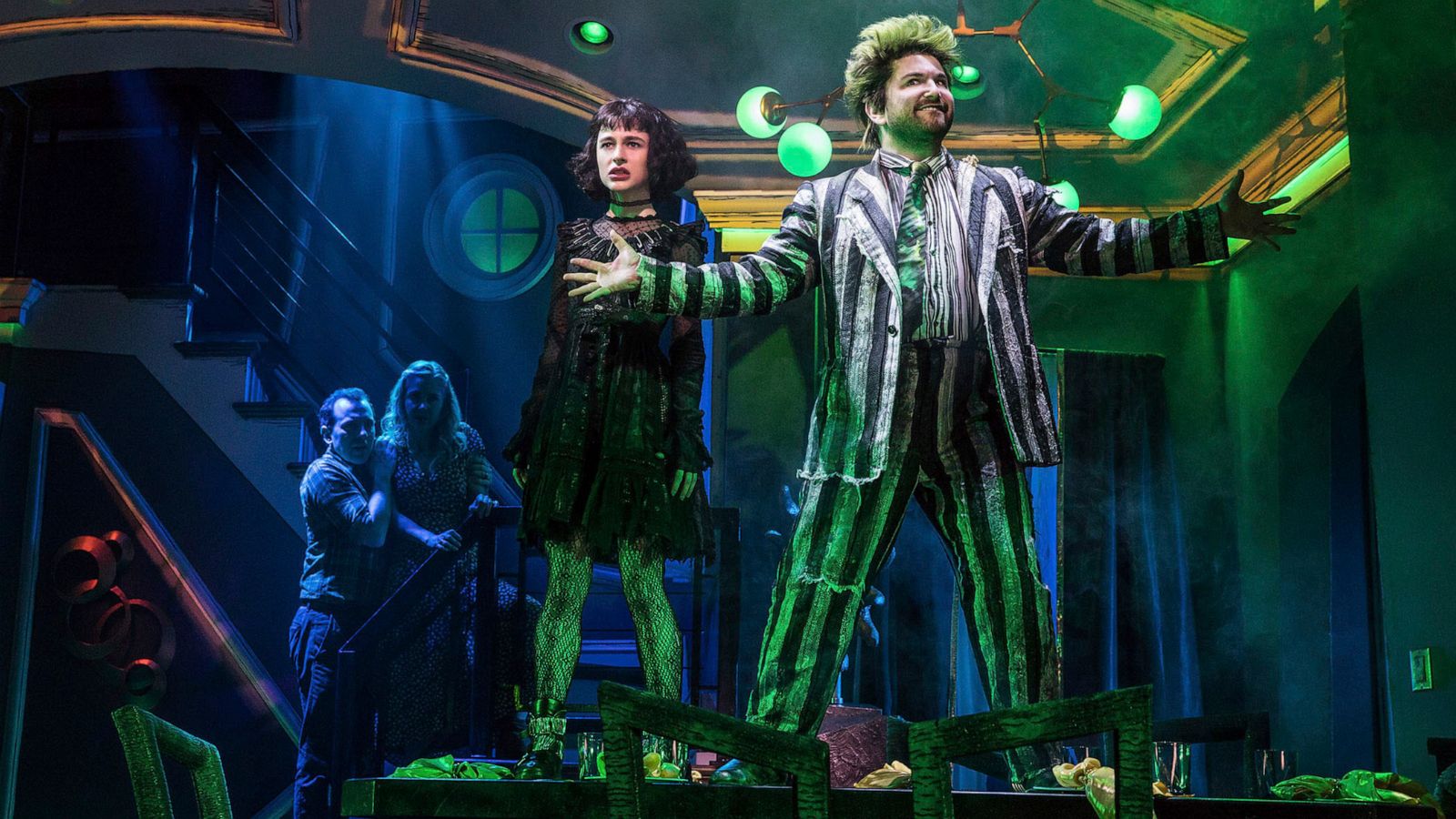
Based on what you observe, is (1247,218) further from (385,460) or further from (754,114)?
(385,460)

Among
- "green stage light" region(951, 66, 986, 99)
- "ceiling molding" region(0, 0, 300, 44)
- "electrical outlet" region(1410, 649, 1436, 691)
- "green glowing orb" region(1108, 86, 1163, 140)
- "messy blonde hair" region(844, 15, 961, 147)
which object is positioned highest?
"ceiling molding" region(0, 0, 300, 44)

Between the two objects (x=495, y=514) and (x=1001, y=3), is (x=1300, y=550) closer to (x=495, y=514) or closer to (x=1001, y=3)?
(x=1001, y=3)

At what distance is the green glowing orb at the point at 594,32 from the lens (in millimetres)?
5668

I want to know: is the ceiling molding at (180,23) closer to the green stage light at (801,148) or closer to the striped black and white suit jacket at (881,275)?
the green stage light at (801,148)

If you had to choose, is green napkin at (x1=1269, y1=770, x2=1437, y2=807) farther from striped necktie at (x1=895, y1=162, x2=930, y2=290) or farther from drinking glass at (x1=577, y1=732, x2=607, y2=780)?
drinking glass at (x1=577, y1=732, x2=607, y2=780)

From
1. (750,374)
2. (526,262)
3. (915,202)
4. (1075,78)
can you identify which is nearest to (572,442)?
(915,202)

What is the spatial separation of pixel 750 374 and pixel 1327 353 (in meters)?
2.43

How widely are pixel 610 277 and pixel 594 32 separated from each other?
343 cm

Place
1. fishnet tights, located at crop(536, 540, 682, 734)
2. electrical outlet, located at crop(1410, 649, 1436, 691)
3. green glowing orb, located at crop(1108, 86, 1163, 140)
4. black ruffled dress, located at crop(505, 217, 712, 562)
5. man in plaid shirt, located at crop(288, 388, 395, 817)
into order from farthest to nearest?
man in plaid shirt, located at crop(288, 388, 395, 817), green glowing orb, located at crop(1108, 86, 1163, 140), electrical outlet, located at crop(1410, 649, 1436, 691), black ruffled dress, located at crop(505, 217, 712, 562), fishnet tights, located at crop(536, 540, 682, 734)

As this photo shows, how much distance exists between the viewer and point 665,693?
321cm

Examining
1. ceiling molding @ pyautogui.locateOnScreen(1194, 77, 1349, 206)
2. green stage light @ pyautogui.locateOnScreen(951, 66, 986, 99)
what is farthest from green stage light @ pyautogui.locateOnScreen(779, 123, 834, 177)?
ceiling molding @ pyautogui.locateOnScreen(1194, 77, 1349, 206)

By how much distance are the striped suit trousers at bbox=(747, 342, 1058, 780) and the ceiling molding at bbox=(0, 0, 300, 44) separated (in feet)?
13.3

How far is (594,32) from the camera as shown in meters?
5.70

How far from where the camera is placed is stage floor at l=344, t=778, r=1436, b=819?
2.19 m
